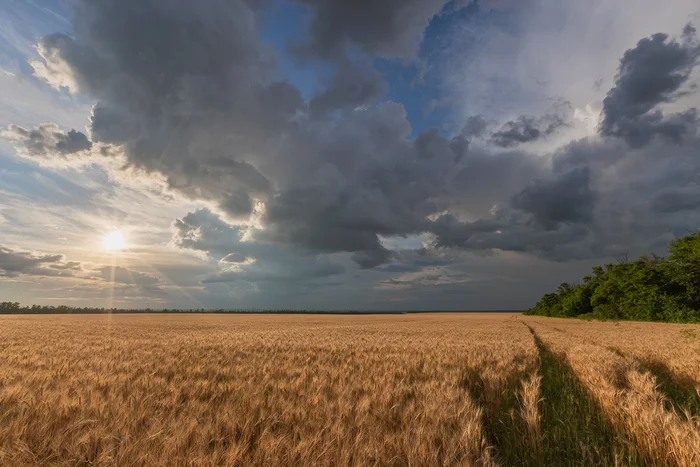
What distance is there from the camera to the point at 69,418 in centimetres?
363

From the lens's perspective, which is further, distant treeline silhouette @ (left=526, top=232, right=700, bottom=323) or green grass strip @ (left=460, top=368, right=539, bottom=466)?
distant treeline silhouette @ (left=526, top=232, right=700, bottom=323)

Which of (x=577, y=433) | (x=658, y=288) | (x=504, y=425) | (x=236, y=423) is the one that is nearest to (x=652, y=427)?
(x=577, y=433)

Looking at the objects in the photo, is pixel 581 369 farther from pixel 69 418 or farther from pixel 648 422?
pixel 69 418

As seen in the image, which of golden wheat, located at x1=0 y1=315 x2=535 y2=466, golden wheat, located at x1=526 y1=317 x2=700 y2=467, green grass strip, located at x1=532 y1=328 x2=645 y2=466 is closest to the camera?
golden wheat, located at x1=0 y1=315 x2=535 y2=466

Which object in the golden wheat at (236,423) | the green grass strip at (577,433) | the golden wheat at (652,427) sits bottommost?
the green grass strip at (577,433)

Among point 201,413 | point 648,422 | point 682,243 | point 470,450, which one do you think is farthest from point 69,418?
point 682,243

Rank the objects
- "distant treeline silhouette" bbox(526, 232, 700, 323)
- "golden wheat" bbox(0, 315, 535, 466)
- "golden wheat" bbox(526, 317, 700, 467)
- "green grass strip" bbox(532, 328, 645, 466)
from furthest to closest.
Answer: "distant treeline silhouette" bbox(526, 232, 700, 323) < "green grass strip" bbox(532, 328, 645, 466) < "golden wheat" bbox(526, 317, 700, 467) < "golden wheat" bbox(0, 315, 535, 466)

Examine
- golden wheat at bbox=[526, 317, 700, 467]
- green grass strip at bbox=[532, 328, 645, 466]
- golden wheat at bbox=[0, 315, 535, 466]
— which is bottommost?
green grass strip at bbox=[532, 328, 645, 466]

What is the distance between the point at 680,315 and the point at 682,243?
36.9 feet

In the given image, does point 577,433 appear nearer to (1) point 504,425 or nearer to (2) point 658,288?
(1) point 504,425

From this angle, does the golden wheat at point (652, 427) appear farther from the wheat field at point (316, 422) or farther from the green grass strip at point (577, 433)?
the green grass strip at point (577, 433)

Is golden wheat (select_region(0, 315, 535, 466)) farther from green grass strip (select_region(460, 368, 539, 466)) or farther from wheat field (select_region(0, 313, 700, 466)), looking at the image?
green grass strip (select_region(460, 368, 539, 466))

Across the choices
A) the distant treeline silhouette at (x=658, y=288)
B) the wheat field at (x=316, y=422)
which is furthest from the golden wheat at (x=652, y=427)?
the distant treeline silhouette at (x=658, y=288)

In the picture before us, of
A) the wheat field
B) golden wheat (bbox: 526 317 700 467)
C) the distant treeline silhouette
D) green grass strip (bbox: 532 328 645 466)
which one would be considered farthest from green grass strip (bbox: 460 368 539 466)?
the distant treeline silhouette
